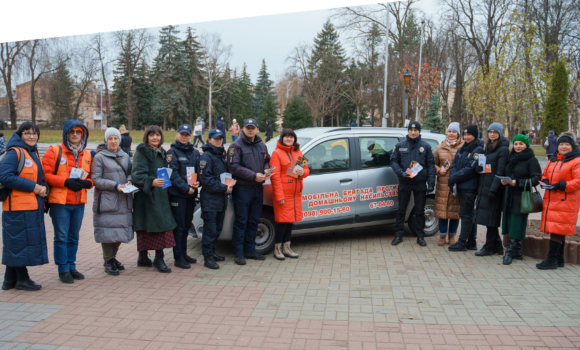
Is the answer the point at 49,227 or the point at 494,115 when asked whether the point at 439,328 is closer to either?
the point at 49,227

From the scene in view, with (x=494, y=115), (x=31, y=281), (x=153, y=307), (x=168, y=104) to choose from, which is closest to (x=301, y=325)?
(x=153, y=307)

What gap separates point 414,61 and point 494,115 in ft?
46.2

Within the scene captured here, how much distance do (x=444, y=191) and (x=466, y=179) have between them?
433 mm

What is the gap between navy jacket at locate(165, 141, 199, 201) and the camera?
18.4ft

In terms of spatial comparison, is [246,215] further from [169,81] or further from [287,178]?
[169,81]

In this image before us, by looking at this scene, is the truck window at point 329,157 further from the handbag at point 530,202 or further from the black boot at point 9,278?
the black boot at point 9,278

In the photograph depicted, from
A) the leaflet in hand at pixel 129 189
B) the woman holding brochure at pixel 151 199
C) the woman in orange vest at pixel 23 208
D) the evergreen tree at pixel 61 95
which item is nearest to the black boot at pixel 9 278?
the woman in orange vest at pixel 23 208

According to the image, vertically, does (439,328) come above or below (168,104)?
below

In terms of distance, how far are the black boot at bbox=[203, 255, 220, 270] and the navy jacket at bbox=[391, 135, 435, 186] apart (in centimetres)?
308

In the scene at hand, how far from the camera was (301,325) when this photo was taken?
4117 mm

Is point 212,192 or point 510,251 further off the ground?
point 212,192

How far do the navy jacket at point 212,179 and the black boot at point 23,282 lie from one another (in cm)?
212

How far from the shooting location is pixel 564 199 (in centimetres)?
565

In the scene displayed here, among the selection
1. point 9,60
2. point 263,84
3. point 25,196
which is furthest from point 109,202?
point 263,84
